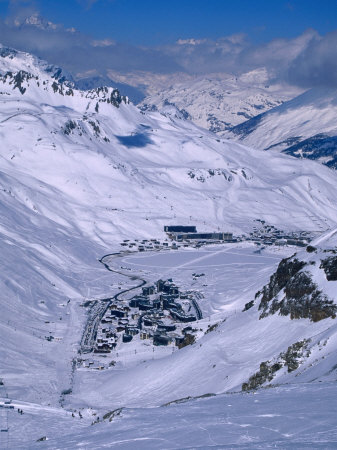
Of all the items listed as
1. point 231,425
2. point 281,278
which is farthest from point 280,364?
point 231,425

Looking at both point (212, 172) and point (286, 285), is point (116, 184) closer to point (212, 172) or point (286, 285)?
point (212, 172)

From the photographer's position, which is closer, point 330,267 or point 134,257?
point 330,267

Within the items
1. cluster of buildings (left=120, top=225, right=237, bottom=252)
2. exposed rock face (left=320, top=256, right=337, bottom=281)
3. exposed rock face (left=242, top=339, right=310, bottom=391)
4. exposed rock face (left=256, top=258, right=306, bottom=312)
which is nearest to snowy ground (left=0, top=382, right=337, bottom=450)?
exposed rock face (left=242, top=339, right=310, bottom=391)

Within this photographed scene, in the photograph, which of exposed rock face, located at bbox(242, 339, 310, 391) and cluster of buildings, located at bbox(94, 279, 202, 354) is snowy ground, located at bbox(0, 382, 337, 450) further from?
cluster of buildings, located at bbox(94, 279, 202, 354)

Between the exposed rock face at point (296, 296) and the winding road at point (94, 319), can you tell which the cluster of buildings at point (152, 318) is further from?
the exposed rock face at point (296, 296)

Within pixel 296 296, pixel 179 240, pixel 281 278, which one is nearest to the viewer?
pixel 296 296

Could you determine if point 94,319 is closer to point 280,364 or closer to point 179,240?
point 280,364
